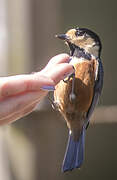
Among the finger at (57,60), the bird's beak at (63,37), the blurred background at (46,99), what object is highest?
the bird's beak at (63,37)

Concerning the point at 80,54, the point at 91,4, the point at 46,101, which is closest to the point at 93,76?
the point at 80,54

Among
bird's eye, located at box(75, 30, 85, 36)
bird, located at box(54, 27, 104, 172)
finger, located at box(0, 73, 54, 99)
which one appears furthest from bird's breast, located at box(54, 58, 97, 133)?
finger, located at box(0, 73, 54, 99)

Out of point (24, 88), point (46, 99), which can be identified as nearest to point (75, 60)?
point (24, 88)

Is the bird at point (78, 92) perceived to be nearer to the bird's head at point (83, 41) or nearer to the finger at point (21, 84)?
the bird's head at point (83, 41)

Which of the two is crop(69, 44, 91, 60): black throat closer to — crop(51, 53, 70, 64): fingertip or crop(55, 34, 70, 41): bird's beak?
crop(55, 34, 70, 41): bird's beak

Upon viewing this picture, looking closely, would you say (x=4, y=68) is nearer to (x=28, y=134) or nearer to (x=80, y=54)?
(x=28, y=134)

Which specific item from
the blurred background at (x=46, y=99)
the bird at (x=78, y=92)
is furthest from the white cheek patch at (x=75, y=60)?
the blurred background at (x=46, y=99)
